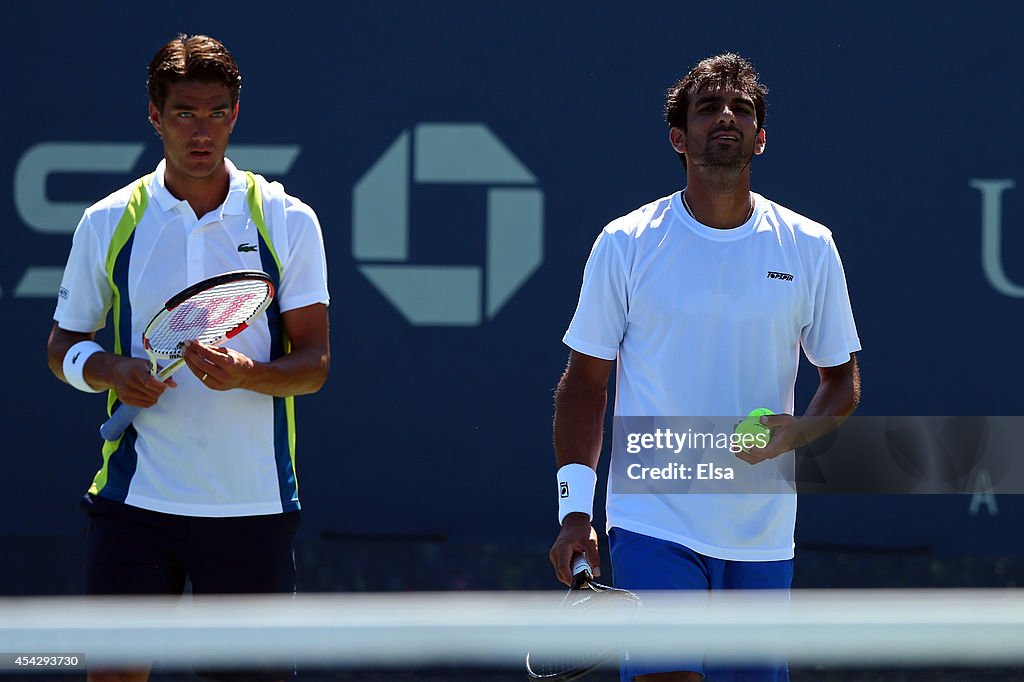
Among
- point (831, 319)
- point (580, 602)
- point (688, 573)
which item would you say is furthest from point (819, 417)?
point (580, 602)

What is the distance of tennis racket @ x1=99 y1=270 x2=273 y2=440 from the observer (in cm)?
316

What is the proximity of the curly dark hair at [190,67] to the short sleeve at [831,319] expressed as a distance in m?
1.33

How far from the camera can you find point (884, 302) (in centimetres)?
519

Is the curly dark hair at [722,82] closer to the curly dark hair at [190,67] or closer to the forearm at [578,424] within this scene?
the forearm at [578,424]

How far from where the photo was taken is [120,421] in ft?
11.0

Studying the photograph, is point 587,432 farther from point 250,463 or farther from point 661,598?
point 250,463

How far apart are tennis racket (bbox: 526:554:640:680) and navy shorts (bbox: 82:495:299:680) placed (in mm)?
567

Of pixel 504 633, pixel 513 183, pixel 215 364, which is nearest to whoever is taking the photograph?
pixel 504 633

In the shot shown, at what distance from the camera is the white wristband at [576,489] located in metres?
3.27

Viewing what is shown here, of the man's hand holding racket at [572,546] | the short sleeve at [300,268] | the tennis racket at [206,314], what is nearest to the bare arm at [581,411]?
the man's hand holding racket at [572,546]

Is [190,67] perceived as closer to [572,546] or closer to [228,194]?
[228,194]

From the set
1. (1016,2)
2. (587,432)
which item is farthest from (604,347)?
(1016,2)

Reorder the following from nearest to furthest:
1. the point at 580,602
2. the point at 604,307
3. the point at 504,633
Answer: the point at 504,633
the point at 580,602
the point at 604,307

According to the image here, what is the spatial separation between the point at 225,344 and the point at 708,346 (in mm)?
1021
